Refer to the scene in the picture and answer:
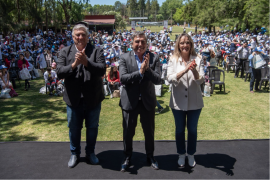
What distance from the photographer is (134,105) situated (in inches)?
A: 115

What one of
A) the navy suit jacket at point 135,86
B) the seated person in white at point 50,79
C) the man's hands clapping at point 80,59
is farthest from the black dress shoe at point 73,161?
the seated person in white at point 50,79

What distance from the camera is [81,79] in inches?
115

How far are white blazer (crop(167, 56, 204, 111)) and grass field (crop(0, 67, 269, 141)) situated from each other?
2.19 meters

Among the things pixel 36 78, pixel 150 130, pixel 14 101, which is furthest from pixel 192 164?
pixel 36 78

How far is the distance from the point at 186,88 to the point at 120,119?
142 inches

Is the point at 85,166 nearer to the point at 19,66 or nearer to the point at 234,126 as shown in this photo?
the point at 234,126

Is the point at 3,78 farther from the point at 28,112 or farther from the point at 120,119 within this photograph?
the point at 120,119

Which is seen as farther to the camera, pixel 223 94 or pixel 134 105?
pixel 223 94

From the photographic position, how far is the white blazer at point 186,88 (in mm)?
2967

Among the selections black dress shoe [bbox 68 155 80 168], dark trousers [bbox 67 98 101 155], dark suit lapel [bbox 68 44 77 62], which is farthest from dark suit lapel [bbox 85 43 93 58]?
black dress shoe [bbox 68 155 80 168]

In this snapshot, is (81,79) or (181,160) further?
(181,160)

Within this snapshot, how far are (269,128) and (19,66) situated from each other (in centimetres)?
1030

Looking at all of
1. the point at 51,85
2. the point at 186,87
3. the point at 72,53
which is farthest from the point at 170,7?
the point at 72,53

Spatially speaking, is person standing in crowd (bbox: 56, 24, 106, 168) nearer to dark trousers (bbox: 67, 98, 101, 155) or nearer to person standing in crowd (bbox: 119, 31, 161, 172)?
dark trousers (bbox: 67, 98, 101, 155)
